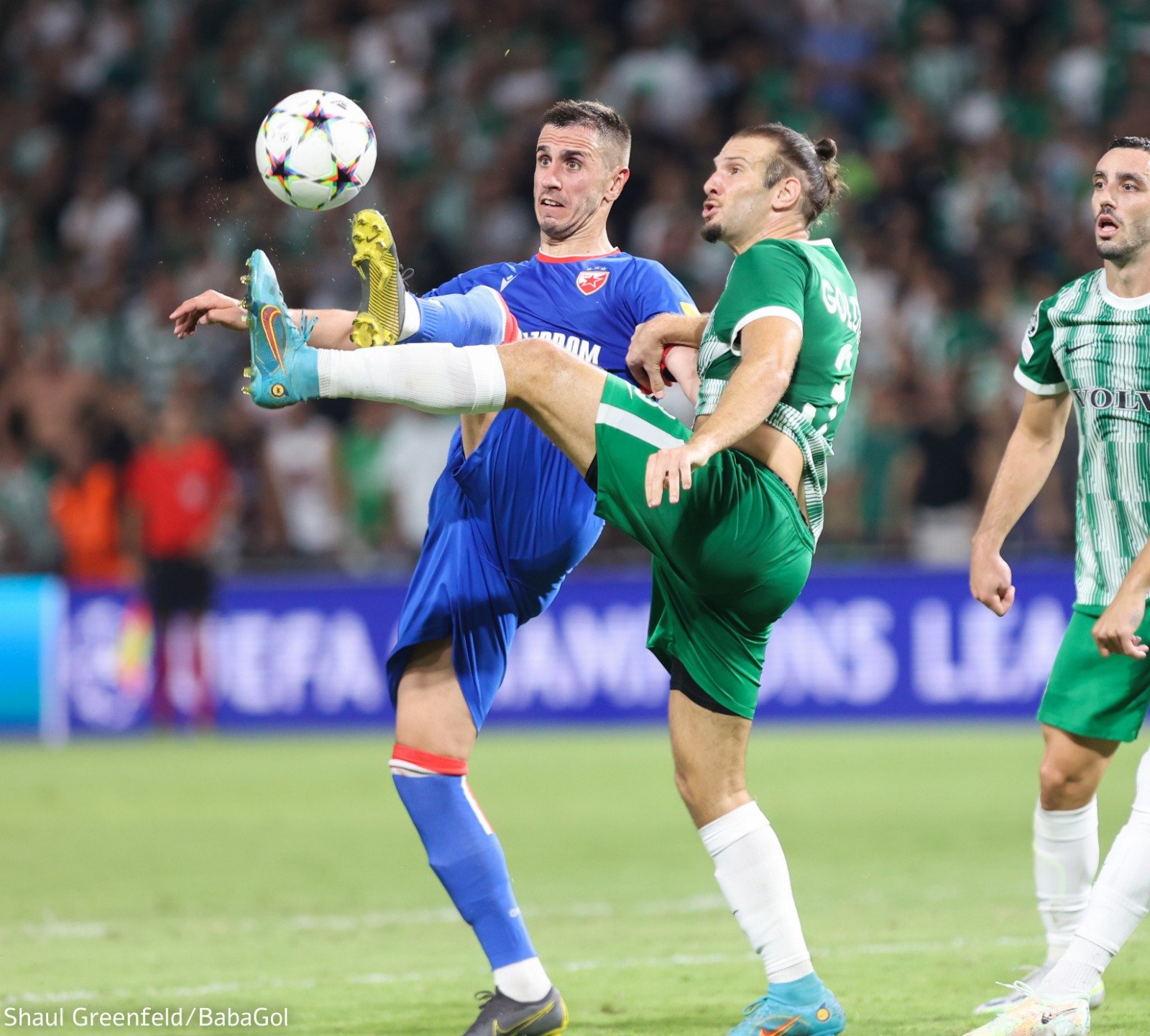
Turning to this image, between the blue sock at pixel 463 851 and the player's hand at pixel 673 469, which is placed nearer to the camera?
the player's hand at pixel 673 469

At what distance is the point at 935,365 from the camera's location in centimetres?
1457

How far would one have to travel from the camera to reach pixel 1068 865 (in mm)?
5625

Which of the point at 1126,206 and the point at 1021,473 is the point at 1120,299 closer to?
the point at 1126,206

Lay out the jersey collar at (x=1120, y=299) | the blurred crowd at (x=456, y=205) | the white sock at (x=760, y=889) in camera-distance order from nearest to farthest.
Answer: the white sock at (x=760, y=889)
the jersey collar at (x=1120, y=299)
the blurred crowd at (x=456, y=205)

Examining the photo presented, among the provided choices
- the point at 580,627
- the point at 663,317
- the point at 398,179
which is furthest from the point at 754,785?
the point at 398,179

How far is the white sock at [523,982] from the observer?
16.5ft

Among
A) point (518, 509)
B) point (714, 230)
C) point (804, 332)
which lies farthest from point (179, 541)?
point (804, 332)

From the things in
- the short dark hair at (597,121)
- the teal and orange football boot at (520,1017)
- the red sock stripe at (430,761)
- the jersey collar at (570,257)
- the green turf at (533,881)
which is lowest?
the green turf at (533,881)

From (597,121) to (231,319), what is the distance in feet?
4.40

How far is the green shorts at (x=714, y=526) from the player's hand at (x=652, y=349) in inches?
18.1

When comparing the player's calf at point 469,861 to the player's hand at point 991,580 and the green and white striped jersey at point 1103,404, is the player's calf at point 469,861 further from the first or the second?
the green and white striped jersey at point 1103,404

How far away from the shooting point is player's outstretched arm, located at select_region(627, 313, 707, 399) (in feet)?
16.9

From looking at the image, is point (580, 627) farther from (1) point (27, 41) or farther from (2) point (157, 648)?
(1) point (27, 41)

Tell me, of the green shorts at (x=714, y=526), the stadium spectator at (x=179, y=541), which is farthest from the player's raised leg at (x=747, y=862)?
the stadium spectator at (x=179, y=541)
